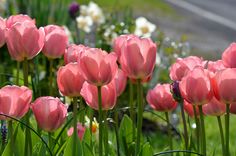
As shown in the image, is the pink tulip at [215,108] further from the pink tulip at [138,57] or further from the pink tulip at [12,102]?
the pink tulip at [12,102]

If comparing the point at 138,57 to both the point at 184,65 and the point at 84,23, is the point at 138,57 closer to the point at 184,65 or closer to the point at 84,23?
the point at 184,65

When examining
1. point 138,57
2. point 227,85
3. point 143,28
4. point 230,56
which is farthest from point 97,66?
point 143,28

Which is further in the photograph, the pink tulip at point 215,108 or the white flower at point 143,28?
the white flower at point 143,28

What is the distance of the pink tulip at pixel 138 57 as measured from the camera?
2.28 meters

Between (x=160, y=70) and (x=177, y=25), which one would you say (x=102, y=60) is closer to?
(x=160, y=70)

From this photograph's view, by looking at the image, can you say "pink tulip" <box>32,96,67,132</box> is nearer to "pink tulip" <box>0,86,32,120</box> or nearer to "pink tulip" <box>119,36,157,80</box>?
"pink tulip" <box>0,86,32,120</box>

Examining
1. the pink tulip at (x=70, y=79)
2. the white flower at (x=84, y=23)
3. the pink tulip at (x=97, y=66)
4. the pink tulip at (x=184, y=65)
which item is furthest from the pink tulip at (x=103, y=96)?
the white flower at (x=84, y=23)

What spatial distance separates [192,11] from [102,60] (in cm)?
1395

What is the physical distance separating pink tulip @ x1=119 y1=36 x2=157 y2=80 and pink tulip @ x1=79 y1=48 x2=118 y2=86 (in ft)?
0.20

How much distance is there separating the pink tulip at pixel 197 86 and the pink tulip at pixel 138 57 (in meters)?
0.13

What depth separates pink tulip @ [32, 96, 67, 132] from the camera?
2.33m

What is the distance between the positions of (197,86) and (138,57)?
20cm

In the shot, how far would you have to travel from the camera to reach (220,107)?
8.40 ft

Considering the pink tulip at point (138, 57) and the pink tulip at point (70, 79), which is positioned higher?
the pink tulip at point (138, 57)
